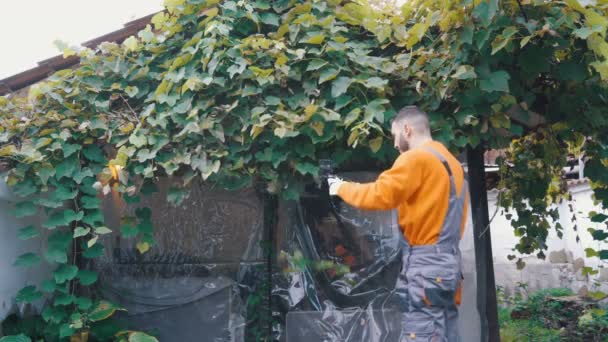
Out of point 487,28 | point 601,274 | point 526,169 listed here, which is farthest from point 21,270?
point 601,274

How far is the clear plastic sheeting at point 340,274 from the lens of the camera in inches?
143

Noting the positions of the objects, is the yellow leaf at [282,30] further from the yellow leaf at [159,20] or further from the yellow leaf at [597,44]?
the yellow leaf at [597,44]

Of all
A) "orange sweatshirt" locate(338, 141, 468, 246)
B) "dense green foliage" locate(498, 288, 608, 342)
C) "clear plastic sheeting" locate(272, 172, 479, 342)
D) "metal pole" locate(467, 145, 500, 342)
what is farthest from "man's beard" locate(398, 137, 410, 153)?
"dense green foliage" locate(498, 288, 608, 342)

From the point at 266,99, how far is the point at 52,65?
1.82 metres

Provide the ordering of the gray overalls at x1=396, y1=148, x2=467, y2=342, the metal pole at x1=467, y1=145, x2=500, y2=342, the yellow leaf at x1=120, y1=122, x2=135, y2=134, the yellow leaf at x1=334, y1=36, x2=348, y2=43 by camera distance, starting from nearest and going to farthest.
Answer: the gray overalls at x1=396, y1=148, x2=467, y2=342 → the yellow leaf at x1=334, y1=36, x2=348, y2=43 → the yellow leaf at x1=120, y1=122, x2=135, y2=134 → the metal pole at x1=467, y1=145, x2=500, y2=342

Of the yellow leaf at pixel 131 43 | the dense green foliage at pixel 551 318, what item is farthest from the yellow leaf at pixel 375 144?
the dense green foliage at pixel 551 318

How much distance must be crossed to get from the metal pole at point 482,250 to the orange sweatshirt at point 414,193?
128 centimetres

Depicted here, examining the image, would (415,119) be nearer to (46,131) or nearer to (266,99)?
(266,99)

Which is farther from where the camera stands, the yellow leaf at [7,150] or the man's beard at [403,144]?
the yellow leaf at [7,150]

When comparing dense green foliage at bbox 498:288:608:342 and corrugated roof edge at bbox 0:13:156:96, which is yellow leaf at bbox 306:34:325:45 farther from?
dense green foliage at bbox 498:288:608:342

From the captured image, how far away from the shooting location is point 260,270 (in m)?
3.85

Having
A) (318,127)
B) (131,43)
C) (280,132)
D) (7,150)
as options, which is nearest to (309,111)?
(318,127)

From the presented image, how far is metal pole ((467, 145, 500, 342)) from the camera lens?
3.62 m

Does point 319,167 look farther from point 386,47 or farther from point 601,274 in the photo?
point 601,274
